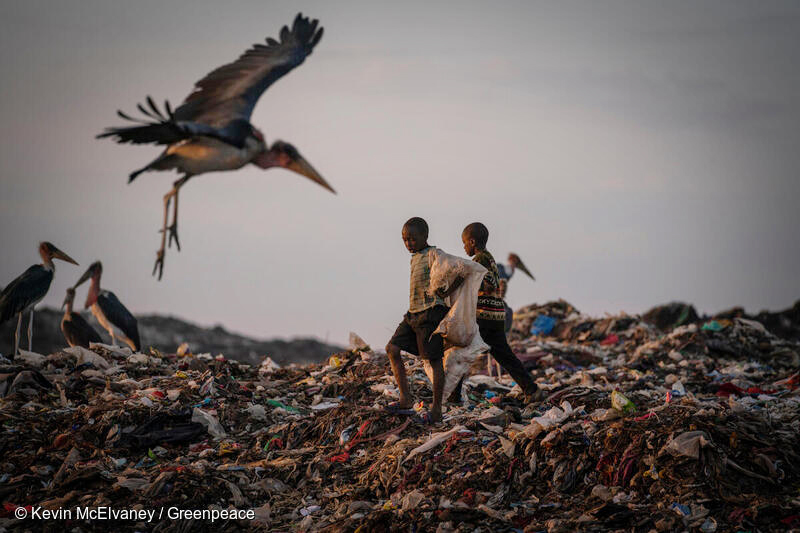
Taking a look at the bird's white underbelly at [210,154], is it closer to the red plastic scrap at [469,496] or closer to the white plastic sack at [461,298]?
the white plastic sack at [461,298]

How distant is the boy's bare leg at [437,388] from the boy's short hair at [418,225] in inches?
41.0

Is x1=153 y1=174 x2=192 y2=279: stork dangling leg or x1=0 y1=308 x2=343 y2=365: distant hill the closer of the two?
x1=153 y1=174 x2=192 y2=279: stork dangling leg

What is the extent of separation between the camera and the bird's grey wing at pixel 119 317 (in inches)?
397

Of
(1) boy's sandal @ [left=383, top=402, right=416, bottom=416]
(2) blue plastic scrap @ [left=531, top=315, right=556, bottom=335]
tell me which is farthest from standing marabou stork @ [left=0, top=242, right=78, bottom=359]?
(2) blue plastic scrap @ [left=531, top=315, right=556, bottom=335]

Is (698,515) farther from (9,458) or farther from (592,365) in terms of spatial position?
(592,365)

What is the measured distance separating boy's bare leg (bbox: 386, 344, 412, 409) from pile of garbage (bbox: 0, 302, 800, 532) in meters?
0.15

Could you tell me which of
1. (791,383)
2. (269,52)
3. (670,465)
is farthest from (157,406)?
(791,383)

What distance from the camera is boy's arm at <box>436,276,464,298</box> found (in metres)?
5.39

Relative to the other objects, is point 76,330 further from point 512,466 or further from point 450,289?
point 512,466

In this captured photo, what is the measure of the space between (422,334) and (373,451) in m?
1.00

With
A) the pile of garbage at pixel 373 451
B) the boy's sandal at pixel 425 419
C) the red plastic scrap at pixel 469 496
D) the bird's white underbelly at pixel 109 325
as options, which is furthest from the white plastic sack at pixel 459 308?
the bird's white underbelly at pixel 109 325

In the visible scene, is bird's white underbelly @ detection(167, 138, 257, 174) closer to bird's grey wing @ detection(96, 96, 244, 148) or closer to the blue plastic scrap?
bird's grey wing @ detection(96, 96, 244, 148)

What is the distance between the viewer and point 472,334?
5508 millimetres

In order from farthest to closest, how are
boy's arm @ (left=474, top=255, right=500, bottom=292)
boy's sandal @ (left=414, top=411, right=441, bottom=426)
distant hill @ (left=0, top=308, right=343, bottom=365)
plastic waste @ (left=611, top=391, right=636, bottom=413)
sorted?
distant hill @ (left=0, top=308, right=343, bottom=365) → boy's arm @ (left=474, top=255, right=500, bottom=292) → boy's sandal @ (left=414, top=411, right=441, bottom=426) → plastic waste @ (left=611, top=391, right=636, bottom=413)
